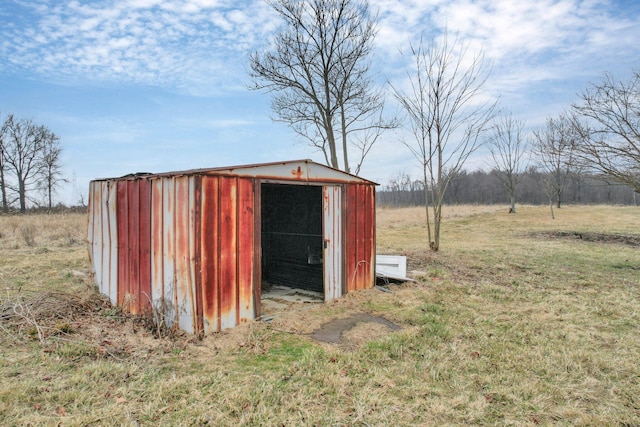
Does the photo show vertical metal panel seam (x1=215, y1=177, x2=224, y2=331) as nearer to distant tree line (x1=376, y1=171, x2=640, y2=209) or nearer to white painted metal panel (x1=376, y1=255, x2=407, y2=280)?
white painted metal panel (x1=376, y1=255, x2=407, y2=280)

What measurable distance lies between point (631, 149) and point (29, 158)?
37.0 meters

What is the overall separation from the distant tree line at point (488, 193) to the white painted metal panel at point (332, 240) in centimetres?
A: 4590

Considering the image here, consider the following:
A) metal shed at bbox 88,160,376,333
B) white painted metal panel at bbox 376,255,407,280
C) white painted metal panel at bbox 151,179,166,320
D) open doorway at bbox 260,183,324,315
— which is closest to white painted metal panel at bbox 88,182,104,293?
metal shed at bbox 88,160,376,333

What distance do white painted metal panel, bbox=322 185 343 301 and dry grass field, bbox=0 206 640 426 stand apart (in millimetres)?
296

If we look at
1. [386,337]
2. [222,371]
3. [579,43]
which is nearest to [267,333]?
[222,371]

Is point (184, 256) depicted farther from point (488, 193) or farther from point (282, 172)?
point (488, 193)

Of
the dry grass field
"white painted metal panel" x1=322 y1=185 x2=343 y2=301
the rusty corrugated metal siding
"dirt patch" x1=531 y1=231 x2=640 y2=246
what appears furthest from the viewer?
"dirt patch" x1=531 y1=231 x2=640 y2=246

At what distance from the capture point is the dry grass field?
9.80 feet

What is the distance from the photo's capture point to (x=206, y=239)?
183 inches

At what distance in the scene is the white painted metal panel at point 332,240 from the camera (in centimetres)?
639

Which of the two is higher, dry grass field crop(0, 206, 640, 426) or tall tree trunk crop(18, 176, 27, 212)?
tall tree trunk crop(18, 176, 27, 212)

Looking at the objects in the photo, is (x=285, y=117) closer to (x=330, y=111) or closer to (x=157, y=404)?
(x=330, y=111)

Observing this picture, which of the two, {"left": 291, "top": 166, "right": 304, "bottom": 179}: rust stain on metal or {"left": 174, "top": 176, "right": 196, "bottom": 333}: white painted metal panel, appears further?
{"left": 291, "top": 166, "right": 304, "bottom": 179}: rust stain on metal

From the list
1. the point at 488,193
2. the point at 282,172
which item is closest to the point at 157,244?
the point at 282,172
